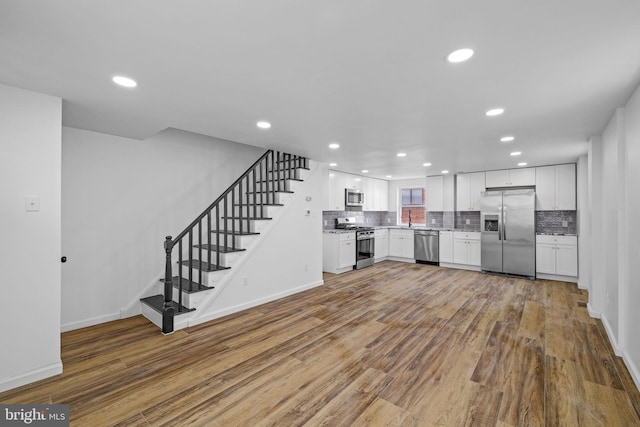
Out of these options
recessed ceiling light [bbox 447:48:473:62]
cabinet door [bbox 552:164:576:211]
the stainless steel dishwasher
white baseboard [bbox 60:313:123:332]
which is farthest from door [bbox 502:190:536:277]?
white baseboard [bbox 60:313:123:332]

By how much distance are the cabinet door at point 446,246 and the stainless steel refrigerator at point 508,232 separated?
0.73m

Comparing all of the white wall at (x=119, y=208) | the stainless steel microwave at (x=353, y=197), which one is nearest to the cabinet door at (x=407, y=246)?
the stainless steel microwave at (x=353, y=197)

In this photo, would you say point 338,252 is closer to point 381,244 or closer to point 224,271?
point 381,244

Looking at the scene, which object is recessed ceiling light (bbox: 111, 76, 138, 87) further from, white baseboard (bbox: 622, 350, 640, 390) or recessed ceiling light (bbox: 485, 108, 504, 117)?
white baseboard (bbox: 622, 350, 640, 390)

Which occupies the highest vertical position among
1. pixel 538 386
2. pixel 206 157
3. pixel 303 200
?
pixel 206 157

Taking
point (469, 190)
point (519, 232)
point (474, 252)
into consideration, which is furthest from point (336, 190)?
point (519, 232)

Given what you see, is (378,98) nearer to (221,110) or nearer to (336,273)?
(221,110)

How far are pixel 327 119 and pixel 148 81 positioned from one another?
5.39ft

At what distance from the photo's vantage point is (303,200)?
4.97m

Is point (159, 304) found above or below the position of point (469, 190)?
below

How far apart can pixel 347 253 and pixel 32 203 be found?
5.20 metres

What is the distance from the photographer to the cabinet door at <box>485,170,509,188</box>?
6332 millimetres

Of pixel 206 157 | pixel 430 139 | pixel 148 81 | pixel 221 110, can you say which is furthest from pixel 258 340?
pixel 430 139

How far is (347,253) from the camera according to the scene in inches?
254
